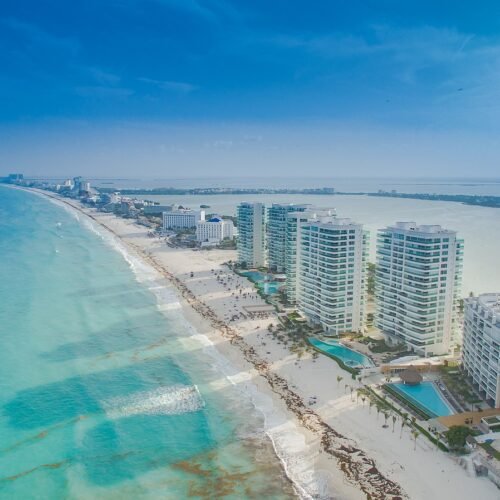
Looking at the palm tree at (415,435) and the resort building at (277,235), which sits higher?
the resort building at (277,235)

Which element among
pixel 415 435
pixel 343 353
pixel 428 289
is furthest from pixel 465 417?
pixel 428 289

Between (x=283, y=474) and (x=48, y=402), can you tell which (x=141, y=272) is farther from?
(x=283, y=474)

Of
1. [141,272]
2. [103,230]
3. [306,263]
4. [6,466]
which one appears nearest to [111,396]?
[6,466]

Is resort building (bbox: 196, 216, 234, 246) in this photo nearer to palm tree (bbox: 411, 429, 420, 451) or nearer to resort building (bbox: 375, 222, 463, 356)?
resort building (bbox: 375, 222, 463, 356)

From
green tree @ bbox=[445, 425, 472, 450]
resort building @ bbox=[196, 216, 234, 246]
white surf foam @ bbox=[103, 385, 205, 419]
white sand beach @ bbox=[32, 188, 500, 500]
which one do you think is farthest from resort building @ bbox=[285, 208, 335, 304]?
resort building @ bbox=[196, 216, 234, 246]

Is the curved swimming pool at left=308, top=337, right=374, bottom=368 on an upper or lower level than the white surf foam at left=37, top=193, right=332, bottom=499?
upper

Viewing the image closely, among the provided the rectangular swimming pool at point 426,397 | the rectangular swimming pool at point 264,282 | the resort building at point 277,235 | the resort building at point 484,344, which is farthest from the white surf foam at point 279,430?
the resort building at point 277,235

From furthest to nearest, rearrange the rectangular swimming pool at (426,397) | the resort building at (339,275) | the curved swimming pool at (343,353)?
the resort building at (339,275), the curved swimming pool at (343,353), the rectangular swimming pool at (426,397)

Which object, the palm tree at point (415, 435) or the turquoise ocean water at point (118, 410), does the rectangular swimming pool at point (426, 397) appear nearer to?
the palm tree at point (415, 435)
